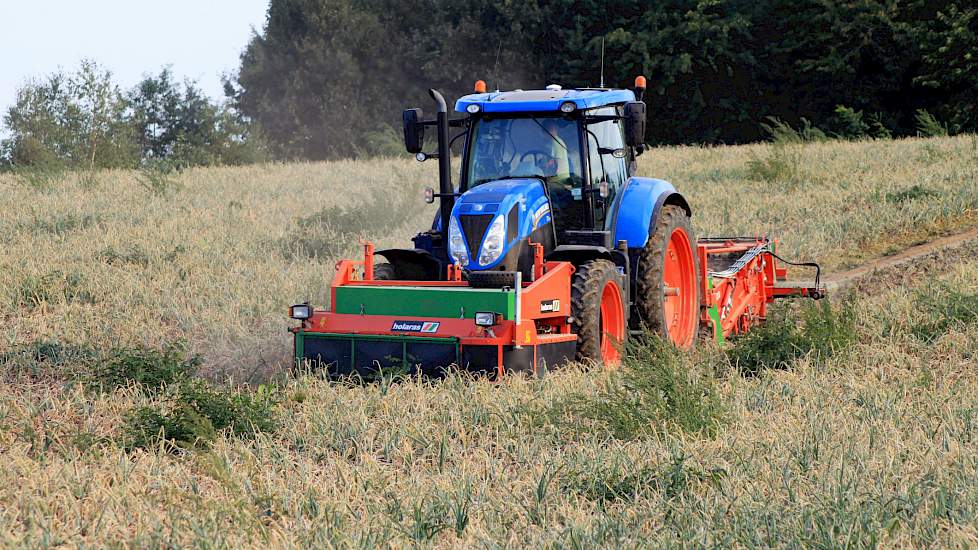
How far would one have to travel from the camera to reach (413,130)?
8633 millimetres

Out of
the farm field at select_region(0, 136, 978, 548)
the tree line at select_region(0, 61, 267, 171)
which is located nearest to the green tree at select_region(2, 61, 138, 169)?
the tree line at select_region(0, 61, 267, 171)

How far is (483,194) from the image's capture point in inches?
323

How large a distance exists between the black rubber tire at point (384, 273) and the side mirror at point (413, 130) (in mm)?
970

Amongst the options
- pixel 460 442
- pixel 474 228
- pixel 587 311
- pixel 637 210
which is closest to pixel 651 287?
pixel 637 210

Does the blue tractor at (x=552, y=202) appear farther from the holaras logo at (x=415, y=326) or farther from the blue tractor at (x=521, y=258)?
the holaras logo at (x=415, y=326)

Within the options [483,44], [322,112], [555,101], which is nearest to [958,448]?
[555,101]

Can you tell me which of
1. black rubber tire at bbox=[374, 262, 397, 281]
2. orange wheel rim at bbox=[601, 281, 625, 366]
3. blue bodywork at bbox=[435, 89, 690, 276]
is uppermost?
blue bodywork at bbox=[435, 89, 690, 276]

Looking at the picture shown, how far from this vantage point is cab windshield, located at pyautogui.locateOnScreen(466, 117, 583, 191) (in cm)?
880

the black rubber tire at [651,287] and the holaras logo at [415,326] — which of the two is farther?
the black rubber tire at [651,287]

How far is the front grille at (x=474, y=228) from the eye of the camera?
26.5ft

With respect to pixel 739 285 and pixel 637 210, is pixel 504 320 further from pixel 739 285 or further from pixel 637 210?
pixel 739 285

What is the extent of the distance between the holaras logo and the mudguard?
2.04 metres

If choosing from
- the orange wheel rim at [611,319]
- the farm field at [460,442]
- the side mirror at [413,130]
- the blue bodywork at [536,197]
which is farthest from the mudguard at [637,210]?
the side mirror at [413,130]

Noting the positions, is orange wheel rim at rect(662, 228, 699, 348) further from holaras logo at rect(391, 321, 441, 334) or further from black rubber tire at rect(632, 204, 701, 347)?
holaras logo at rect(391, 321, 441, 334)
